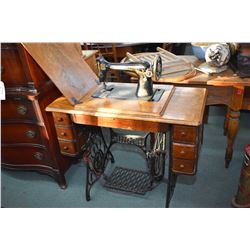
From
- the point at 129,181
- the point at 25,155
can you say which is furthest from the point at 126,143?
the point at 25,155

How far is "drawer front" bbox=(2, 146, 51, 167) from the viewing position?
5.98 feet

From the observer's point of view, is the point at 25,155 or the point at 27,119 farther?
the point at 25,155

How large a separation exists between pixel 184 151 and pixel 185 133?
0.38ft

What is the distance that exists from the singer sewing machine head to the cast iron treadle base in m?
0.72

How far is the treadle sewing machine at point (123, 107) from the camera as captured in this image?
1289 millimetres

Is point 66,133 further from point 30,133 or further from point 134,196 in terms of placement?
point 134,196

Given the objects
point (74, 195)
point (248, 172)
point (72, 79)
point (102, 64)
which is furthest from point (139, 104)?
point (74, 195)

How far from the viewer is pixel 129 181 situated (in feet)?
6.24

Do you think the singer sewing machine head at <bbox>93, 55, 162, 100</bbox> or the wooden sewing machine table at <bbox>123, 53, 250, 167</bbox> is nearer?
the singer sewing machine head at <bbox>93, 55, 162, 100</bbox>

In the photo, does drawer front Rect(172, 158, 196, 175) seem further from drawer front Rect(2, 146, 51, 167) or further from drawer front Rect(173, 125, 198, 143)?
drawer front Rect(2, 146, 51, 167)

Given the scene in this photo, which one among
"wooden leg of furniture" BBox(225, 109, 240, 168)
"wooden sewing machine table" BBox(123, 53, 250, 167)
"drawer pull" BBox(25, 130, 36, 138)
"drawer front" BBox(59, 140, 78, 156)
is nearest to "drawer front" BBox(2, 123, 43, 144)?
"drawer pull" BBox(25, 130, 36, 138)

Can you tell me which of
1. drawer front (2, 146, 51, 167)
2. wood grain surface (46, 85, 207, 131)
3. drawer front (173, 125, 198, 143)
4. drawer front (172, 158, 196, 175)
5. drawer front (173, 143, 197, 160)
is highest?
wood grain surface (46, 85, 207, 131)

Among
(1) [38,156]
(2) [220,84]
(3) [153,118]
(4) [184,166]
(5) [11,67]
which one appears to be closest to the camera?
(3) [153,118]
